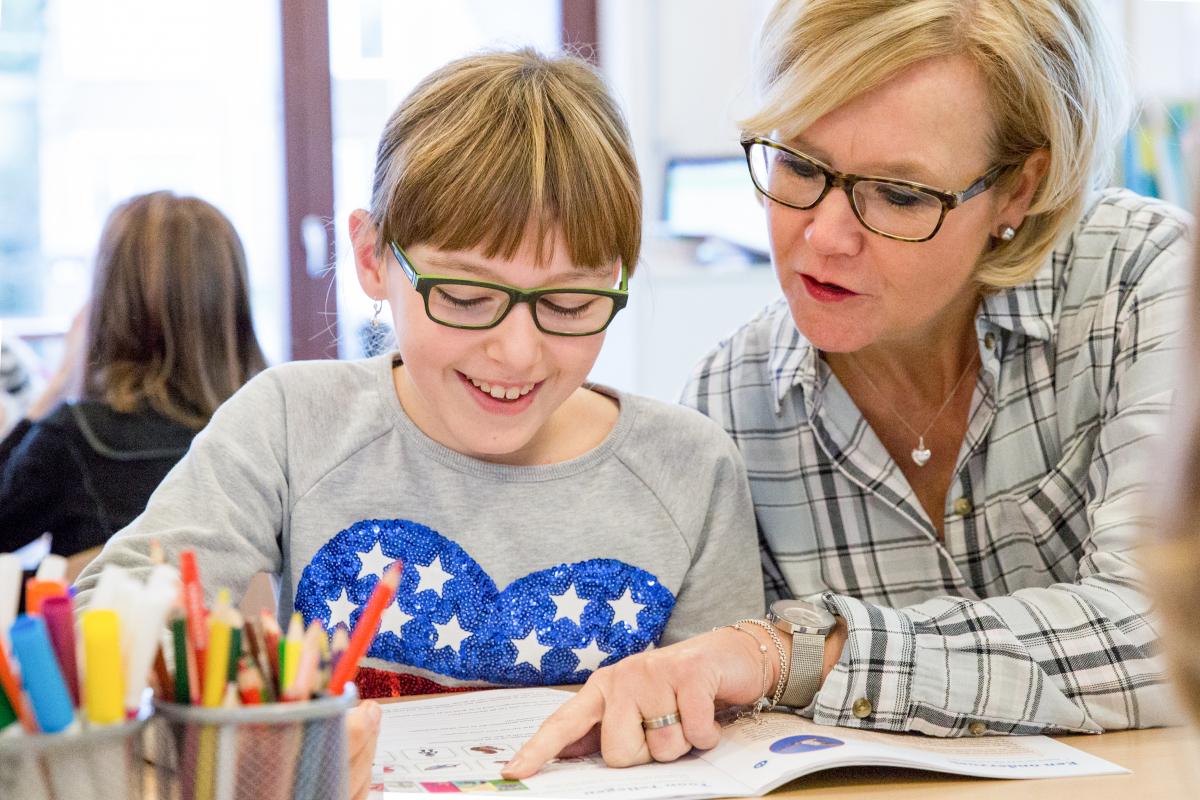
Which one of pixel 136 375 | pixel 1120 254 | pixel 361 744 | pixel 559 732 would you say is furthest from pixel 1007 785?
pixel 136 375

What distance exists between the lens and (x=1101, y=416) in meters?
1.34

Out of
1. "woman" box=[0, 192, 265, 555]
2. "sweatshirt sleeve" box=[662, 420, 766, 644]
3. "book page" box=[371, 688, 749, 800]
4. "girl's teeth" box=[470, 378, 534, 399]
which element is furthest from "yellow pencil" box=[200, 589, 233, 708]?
"woman" box=[0, 192, 265, 555]

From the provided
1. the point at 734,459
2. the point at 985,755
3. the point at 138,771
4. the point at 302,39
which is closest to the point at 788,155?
the point at 734,459

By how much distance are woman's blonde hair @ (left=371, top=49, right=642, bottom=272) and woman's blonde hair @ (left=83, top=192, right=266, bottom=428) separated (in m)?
1.10

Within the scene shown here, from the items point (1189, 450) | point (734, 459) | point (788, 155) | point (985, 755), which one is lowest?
point (985, 755)

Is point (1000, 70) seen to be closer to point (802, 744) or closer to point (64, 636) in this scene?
point (802, 744)

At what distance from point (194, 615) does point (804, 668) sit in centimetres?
59

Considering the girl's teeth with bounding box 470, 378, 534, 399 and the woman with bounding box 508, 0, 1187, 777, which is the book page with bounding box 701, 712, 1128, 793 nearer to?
the woman with bounding box 508, 0, 1187, 777

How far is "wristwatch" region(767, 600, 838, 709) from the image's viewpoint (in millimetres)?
1089

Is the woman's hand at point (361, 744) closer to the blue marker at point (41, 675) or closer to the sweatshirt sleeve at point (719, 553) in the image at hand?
the blue marker at point (41, 675)

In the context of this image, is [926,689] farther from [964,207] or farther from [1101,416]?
[964,207]

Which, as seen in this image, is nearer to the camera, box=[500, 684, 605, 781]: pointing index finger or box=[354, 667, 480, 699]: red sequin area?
box=[500, 684, 605, 781]: pointing index finger

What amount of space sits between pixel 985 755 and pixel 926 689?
0.23ft

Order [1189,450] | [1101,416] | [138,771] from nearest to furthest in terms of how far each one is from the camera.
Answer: [1189,450]
[138,771]
[1101,416]
